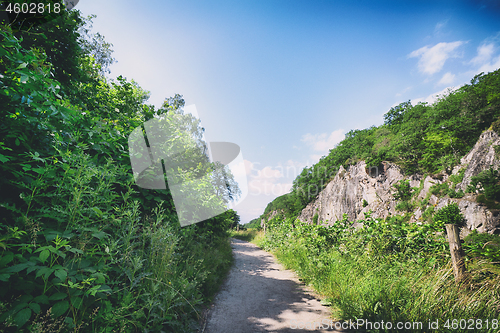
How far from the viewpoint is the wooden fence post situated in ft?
9.90

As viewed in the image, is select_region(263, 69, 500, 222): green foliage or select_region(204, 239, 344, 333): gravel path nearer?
select_region(204, 239, 344, 333): gravel path

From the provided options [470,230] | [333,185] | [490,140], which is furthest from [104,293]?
[333,185]

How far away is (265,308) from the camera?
3.53 metres

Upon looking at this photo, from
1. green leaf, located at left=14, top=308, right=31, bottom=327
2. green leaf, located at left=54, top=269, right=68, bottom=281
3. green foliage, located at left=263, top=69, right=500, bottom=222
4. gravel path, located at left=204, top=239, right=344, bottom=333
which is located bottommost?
gravel path, located at left=204, top=239, right=344, bottom=333

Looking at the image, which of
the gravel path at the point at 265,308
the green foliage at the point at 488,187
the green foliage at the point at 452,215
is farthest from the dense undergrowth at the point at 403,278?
the green foliage at the point at 488,187

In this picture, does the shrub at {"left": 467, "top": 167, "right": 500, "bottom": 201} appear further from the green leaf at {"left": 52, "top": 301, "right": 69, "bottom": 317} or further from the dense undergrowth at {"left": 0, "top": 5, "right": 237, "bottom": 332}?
the green leaf at {"left": 52, "top": 301, "right": 69, "bottom": 317}

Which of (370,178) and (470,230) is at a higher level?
(370,178)

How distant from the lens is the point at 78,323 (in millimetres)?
1514

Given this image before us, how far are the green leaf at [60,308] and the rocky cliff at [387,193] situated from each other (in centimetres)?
562

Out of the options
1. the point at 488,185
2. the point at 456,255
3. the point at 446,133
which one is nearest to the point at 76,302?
the point at 456,255

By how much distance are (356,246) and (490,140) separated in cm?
1806

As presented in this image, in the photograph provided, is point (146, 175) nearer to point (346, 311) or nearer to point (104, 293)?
point (104, 293)

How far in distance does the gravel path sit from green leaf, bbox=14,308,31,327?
224cm

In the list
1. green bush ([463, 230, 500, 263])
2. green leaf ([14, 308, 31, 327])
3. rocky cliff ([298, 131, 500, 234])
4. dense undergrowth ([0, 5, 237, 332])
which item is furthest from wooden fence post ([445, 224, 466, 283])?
green leaf ([14, 308, 31, 327])
